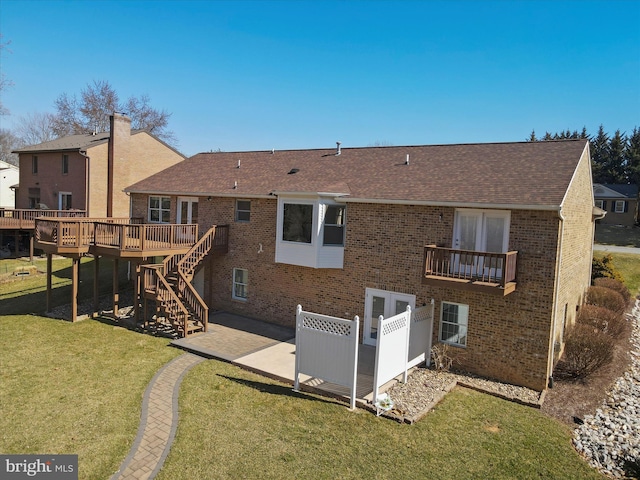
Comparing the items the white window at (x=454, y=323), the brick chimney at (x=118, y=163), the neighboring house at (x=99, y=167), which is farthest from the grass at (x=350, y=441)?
the neighboring house at (x=99, y=167)

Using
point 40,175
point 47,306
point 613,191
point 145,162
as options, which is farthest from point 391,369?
point 613,191

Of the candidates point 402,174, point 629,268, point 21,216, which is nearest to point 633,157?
point 629,268

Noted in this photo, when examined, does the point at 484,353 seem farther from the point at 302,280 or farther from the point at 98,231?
the point at 98,231

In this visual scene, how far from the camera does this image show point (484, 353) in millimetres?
12078

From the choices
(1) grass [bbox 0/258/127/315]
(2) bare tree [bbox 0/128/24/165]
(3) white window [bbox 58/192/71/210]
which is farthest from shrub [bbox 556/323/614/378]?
(2) bare tree [bbox 0/128/24/165]

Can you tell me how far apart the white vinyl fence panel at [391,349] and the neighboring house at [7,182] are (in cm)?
4536

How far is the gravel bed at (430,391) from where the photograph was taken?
9.88 meters

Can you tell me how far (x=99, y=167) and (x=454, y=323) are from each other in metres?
24.4

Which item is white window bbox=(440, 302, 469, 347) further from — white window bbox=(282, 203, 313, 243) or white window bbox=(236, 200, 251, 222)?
white window bbox=(236, 200, 251, 222)

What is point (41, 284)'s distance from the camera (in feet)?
71.7

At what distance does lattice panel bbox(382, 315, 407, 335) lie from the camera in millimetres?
10234

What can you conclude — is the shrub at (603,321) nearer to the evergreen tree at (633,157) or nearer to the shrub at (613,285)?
the shrub at (613,285)

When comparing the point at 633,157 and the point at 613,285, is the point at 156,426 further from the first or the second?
the point at 633,157

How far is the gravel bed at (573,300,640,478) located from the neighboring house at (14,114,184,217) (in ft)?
87.0
